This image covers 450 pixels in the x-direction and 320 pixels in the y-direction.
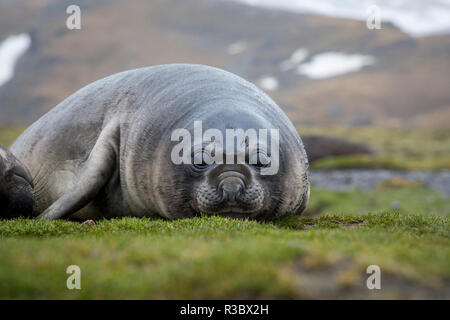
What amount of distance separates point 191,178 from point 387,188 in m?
23.6

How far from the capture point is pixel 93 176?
9664 millimetres

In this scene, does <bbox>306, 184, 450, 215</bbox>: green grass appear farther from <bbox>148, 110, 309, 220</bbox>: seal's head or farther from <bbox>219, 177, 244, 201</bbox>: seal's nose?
<bbox>219, 177, 244, 201</bbox>: seal's nose

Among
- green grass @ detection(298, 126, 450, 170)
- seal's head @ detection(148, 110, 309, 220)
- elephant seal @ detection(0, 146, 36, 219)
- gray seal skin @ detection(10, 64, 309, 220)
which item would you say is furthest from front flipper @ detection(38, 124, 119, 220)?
green grass @ detection(298, 126, 450, 170)

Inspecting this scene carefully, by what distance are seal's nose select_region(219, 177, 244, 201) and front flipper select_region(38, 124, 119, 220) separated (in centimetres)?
286

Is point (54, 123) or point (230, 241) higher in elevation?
point (54, 123)

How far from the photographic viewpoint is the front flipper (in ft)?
30.5

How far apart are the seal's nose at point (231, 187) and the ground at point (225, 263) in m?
0.58

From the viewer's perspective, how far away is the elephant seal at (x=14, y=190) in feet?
30.9

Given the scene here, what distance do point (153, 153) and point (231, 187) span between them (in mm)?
1928

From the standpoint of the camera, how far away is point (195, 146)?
8.15 metres

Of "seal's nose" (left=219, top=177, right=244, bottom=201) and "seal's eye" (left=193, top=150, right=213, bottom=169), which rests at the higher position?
"seal's eye" (left=193, top=150, right=213, bottom=169)
